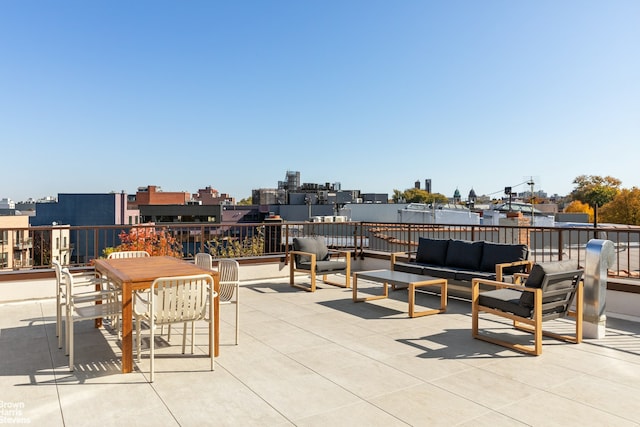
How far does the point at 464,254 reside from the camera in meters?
6.50

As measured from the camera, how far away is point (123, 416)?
2594mm

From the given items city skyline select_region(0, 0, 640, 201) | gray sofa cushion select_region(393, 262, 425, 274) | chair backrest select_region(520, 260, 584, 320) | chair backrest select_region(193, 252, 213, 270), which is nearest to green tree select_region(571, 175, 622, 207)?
city skyline select_region(0, 0, 640, 201)

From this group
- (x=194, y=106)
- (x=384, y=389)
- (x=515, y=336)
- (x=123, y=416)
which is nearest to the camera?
(x=123, y=416)

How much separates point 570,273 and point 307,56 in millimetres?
11921

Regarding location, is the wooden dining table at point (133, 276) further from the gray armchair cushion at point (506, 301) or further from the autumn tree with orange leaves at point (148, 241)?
the autumn tree with orange leaves at point (148, 241)

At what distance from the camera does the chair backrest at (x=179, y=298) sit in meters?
3.35

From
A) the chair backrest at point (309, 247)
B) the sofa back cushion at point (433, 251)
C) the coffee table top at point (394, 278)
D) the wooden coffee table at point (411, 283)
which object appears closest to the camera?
the wooden coffee table at point (411, 283)

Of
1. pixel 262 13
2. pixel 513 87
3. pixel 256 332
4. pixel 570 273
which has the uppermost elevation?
pixel 262 13

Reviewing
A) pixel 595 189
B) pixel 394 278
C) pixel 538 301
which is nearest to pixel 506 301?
pixel 538 301

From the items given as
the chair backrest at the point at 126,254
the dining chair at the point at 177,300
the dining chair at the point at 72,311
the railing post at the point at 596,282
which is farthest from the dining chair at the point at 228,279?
the railing post at the point at 596,282

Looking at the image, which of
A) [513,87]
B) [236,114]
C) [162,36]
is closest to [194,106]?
[236,114]

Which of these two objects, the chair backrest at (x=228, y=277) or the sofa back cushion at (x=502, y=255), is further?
the sofa back cushion at (x=502, y=255)

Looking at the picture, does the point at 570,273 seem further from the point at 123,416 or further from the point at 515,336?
the point at 123,416

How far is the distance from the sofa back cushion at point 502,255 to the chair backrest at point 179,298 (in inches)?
166
